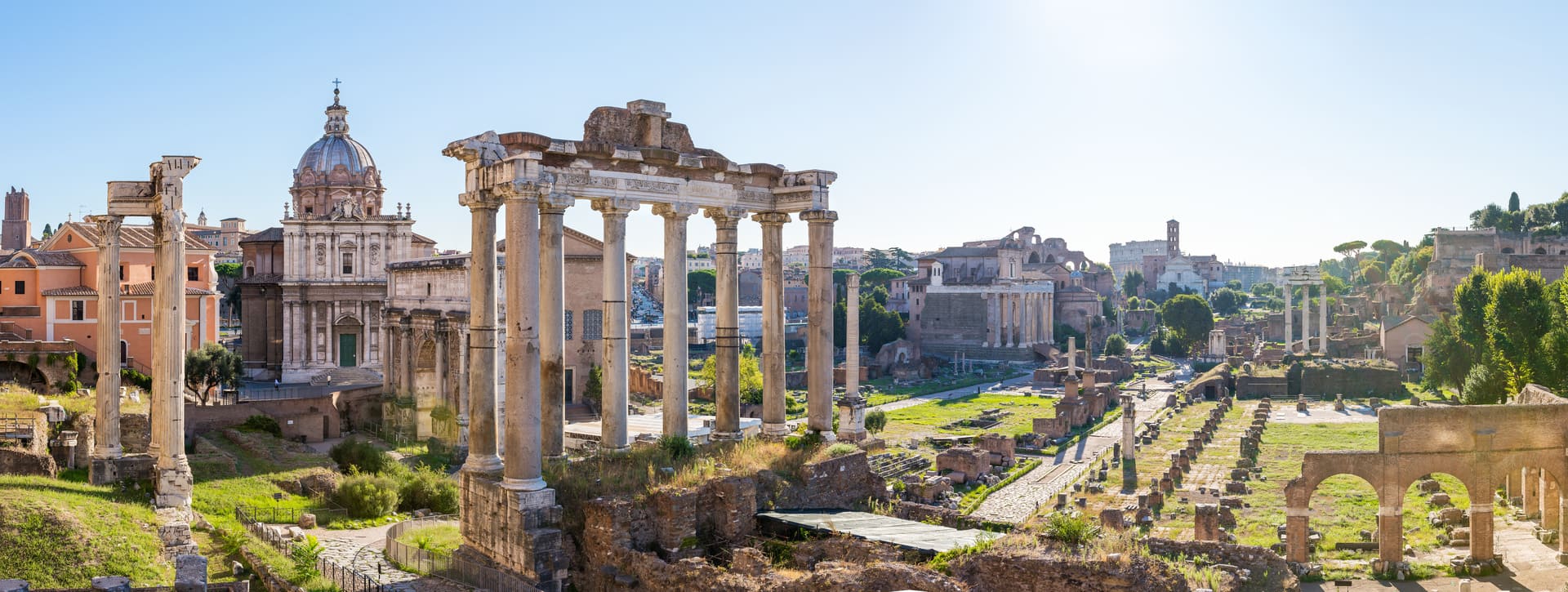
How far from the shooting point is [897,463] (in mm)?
34656

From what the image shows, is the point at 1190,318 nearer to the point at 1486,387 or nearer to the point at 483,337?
the point at 1486,387

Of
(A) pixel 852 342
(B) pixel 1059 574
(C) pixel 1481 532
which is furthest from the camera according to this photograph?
(A) pixel 852 342

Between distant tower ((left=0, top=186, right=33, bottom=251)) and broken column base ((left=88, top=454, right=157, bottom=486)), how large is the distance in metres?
52.3

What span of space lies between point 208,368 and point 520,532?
1044 inches

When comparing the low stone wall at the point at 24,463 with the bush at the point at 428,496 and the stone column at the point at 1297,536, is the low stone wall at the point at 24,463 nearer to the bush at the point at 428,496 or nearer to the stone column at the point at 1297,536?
the bush at the point at 428,496

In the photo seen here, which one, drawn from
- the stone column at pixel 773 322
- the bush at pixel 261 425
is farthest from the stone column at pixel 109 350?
the stone column at pixel 773 322

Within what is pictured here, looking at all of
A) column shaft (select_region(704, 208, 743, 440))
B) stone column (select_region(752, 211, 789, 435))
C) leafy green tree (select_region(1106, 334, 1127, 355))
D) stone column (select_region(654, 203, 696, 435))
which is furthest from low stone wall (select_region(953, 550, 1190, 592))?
leafy green tree (select_region(1106, 334, 1127, 355))

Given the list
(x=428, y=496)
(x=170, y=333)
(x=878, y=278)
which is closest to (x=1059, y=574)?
(x=428, y=496)

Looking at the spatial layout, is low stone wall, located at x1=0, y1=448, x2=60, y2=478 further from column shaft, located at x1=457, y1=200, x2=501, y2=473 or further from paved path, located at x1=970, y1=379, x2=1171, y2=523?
paved path, located at x1=970, y1=379, x2=1171, y2=523

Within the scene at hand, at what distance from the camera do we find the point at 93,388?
108 ft

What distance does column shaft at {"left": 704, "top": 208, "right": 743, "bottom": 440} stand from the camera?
57.7 ft

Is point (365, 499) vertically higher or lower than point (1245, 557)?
lower

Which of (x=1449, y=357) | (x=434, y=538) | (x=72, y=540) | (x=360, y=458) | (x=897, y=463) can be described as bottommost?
(x=897, y=463)

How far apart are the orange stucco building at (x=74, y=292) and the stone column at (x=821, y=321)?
23.8 metres
